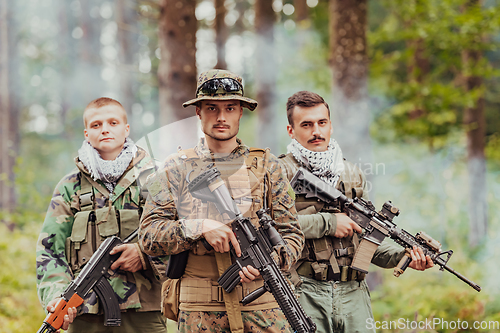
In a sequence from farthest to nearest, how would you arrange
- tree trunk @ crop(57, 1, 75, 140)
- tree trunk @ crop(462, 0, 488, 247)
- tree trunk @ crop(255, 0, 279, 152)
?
tree trunk @ crop(57, 1, 75, 140)
tree trunk @ crop(255, 0, 279, 152)
tree trunk @ crop(462, 0, 488, 247)

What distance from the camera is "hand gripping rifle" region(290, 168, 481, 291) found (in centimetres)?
339

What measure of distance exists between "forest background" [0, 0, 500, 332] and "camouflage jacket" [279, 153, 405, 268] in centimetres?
84

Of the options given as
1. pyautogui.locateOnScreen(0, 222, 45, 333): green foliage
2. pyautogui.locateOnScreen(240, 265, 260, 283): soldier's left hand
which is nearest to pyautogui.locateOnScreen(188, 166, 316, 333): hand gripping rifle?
pyautogui.locateOnScreen(240, 265, 260, 283): soldier's left hand

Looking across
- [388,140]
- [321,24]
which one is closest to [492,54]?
[388,140]

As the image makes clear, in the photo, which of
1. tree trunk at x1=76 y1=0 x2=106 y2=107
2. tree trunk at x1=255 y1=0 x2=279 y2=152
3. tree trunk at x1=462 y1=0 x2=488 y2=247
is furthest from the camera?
tree trunk at x1=76 y1=0 x2=106 y2=107

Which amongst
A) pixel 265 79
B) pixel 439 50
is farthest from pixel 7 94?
pixel 439 50

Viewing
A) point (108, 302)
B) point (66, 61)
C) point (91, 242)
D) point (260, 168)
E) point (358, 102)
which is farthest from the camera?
point (66, 61)

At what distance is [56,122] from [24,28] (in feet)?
17.3

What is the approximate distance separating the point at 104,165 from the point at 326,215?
163cm

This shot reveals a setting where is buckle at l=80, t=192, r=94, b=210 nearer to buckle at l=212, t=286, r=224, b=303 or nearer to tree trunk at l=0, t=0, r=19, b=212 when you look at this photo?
buckle at l=212, t=286, r=224, b=303

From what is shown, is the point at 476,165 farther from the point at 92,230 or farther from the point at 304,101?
the point at 92,230

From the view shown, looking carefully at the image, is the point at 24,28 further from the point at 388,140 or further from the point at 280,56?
the point at 388,140

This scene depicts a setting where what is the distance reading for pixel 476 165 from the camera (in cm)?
1103

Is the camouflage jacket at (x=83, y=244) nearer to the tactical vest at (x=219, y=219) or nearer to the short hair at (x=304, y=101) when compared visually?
the tactical vest at (x=219, y=219)
